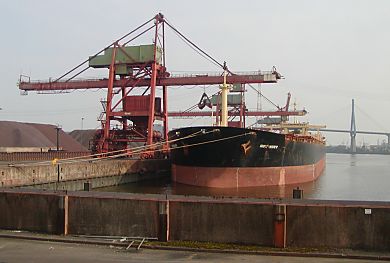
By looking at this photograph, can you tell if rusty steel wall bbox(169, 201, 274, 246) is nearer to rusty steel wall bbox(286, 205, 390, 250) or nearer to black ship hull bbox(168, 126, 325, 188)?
rusty steel wall bbox(286, 205, 390, 250)

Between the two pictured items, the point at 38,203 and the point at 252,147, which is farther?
the point at 252,147

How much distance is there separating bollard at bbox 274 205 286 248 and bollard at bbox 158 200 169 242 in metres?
2.04

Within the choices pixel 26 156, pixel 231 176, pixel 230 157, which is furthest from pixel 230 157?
pixel 26 156

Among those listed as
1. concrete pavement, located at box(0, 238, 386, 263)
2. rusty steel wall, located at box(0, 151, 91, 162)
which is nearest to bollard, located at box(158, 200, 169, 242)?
concrete pavement, located at box(0, 238, 386, 263)

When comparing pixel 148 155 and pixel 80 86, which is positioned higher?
pixel 80 86

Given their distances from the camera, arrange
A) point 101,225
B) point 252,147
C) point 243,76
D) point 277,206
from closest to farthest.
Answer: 1. point 277,206
2. point 101,225
3. point 252,147
4. point 243,76

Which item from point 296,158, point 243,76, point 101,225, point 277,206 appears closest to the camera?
point 277,206

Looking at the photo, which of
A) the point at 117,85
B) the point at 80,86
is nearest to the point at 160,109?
the point at 117,85

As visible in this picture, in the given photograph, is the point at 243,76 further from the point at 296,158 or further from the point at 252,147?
the point at 252,147

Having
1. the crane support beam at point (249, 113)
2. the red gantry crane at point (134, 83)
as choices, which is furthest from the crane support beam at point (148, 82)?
the crane support beam at point (249, 113)

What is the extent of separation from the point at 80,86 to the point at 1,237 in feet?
106

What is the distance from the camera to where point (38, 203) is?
866cm

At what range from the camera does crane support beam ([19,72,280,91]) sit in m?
35.1

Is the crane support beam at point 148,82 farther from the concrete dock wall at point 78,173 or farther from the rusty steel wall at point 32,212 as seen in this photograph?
the rusty steel wall at point 32,212
